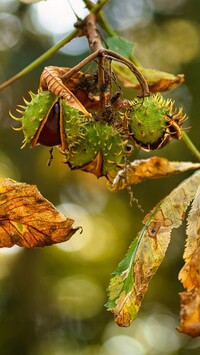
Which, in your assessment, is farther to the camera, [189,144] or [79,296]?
[79,296]

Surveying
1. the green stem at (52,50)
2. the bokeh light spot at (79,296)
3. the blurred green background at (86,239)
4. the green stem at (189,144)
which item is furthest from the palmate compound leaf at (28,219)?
the bokeh light spot at (79,296)

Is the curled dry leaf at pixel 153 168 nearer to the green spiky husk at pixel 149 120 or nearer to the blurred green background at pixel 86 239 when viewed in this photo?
the green spiky husk at pixel 149 120

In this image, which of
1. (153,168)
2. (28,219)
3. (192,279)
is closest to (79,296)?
(153,168)

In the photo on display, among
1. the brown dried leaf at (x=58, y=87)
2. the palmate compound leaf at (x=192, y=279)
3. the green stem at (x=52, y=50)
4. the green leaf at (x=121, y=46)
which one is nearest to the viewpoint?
the palmate compound leaf at (x=192, y=279)

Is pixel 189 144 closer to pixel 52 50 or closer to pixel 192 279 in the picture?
pixel 52 50

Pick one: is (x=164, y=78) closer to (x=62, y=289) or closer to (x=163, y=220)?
(x=163, y=220)

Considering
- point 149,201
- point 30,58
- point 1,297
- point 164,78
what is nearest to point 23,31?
point 30,58
